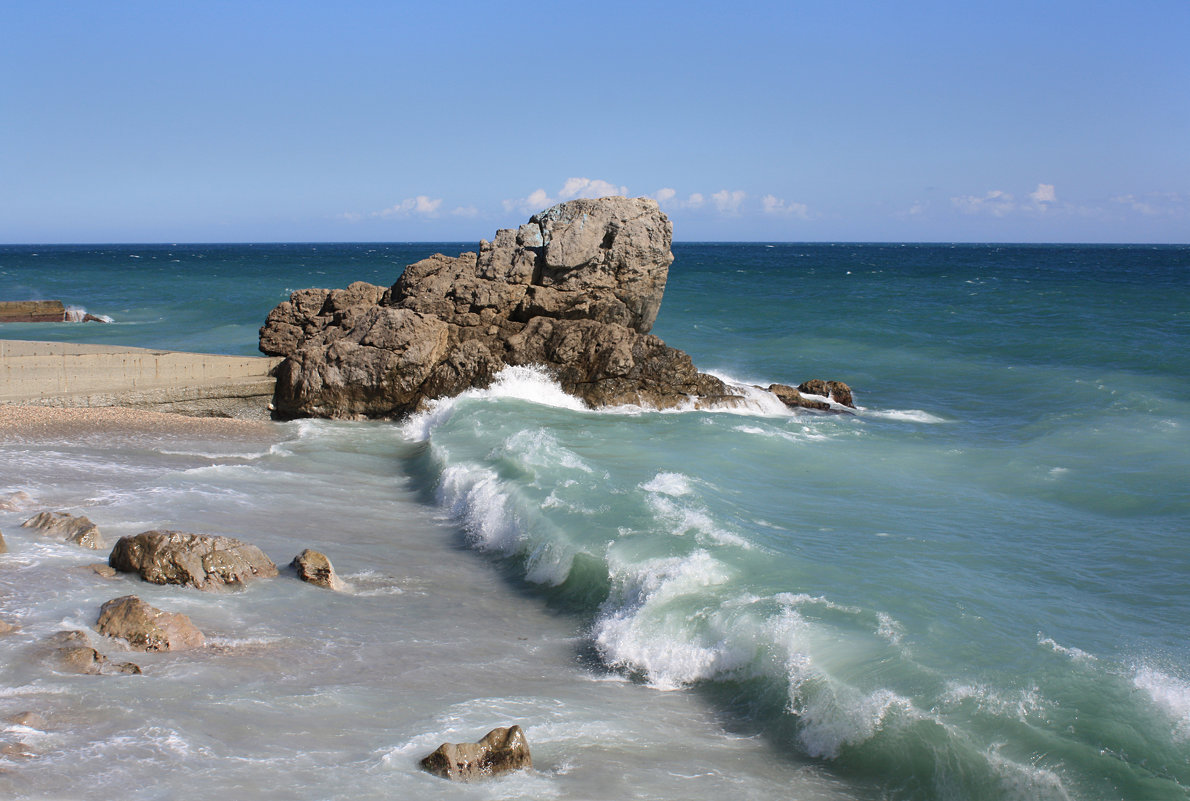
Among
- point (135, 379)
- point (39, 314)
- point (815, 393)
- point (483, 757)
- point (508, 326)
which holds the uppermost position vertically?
point (508, 326)

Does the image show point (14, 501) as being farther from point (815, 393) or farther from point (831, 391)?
point (831, 391)

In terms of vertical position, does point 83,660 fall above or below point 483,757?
above

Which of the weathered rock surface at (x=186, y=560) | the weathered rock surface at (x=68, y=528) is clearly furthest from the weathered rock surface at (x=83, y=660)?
the weathered rock surface at (x=68, y=528)

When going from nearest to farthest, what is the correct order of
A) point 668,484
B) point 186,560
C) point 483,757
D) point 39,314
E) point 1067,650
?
point 483,757 → point 1067,650 → point 186,560 → point 668,484 → point 39,314

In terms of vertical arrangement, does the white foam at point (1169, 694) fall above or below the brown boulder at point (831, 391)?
below

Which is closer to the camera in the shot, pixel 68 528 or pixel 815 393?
pixel 68 528

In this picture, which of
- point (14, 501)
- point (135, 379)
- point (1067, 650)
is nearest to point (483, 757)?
point (1067, 650)

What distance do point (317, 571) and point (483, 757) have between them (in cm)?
327

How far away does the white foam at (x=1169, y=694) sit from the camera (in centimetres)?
542

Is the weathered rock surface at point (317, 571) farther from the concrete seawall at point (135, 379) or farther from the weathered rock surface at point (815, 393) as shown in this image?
the weathered rock surface at point (815, 393)

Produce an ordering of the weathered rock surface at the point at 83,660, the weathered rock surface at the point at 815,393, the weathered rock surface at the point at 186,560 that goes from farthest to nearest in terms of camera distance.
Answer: the weathered rock surface at the point at 815,393, the weathered rock surface at the point at 186,560, the weathered rock surface at the point at 83,660

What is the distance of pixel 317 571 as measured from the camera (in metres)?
7.66

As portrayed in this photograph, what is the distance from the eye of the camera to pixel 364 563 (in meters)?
8.48

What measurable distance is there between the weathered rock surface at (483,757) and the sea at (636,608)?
0.31ft
